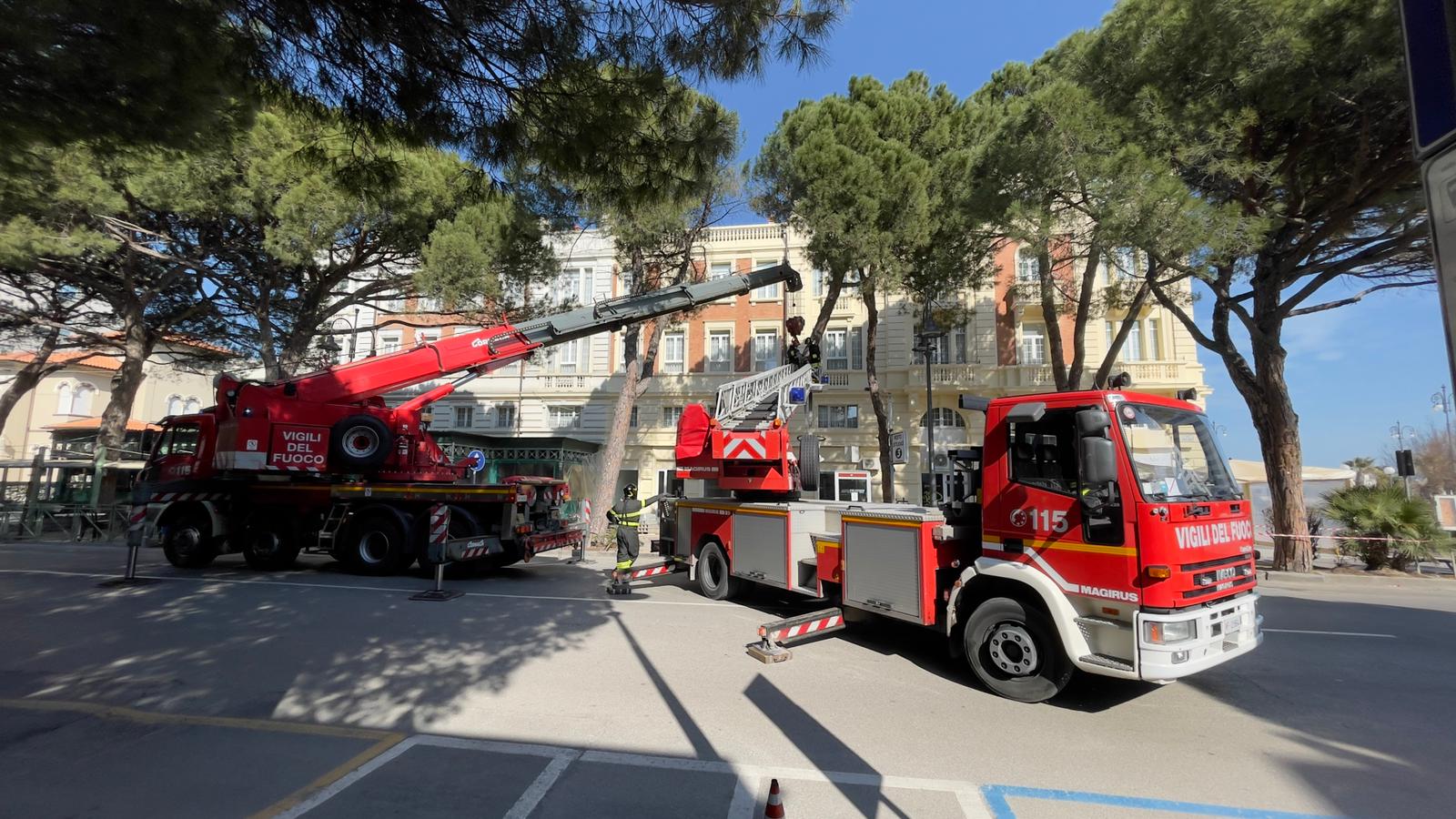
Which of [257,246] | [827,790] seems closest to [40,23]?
[827,790]

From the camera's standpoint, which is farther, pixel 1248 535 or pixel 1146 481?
pixel 1248 535

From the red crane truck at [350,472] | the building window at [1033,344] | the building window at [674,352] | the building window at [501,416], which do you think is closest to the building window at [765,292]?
the building window at [674,352]

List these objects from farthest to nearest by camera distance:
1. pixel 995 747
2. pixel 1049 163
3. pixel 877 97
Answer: pixel 877 97, pixel 1049 163, pixel 995 747

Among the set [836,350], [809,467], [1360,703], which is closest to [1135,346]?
[836,350]

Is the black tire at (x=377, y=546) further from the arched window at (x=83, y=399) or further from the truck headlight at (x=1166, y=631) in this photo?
the arched window at (x=83, y=399)

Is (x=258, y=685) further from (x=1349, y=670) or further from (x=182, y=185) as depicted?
(x=182, y=185)

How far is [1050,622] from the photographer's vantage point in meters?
5.20

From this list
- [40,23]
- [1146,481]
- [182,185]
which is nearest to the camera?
[40,23]

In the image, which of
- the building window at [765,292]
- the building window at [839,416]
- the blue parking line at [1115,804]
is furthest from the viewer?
the building window at [765,292]

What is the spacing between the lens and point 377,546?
11359mm

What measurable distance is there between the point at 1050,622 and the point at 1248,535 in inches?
75.5

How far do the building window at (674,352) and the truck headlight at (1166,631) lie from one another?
77.8ft

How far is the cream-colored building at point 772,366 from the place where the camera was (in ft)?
77.0

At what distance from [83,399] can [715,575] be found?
4373 centimetres
